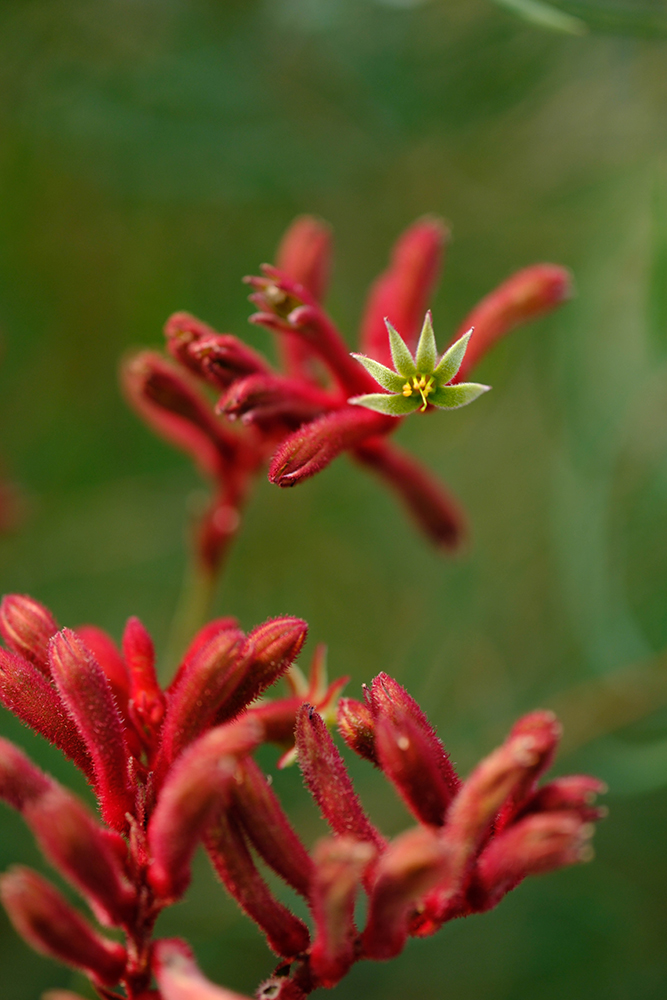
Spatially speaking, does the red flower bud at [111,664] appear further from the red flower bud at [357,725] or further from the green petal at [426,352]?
the green petal at [426,352]

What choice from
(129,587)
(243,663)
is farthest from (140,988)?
(129,587)

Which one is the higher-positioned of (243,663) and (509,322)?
(509,322)

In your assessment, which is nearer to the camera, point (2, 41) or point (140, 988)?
point (140, 988)

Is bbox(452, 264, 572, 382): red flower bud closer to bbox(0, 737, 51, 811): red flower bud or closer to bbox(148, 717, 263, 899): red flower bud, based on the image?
bbox(148, 717, 263, 899): red flower bud

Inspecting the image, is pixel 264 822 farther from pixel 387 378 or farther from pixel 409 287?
pixel 409 287

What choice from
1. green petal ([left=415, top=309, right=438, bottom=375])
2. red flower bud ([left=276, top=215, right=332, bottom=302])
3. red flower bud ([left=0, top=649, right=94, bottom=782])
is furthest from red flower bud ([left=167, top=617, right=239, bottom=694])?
red flower bud ([left=276, top=215, right=332, bottom=302])

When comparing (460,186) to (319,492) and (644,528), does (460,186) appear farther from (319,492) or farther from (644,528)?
(644,528)
